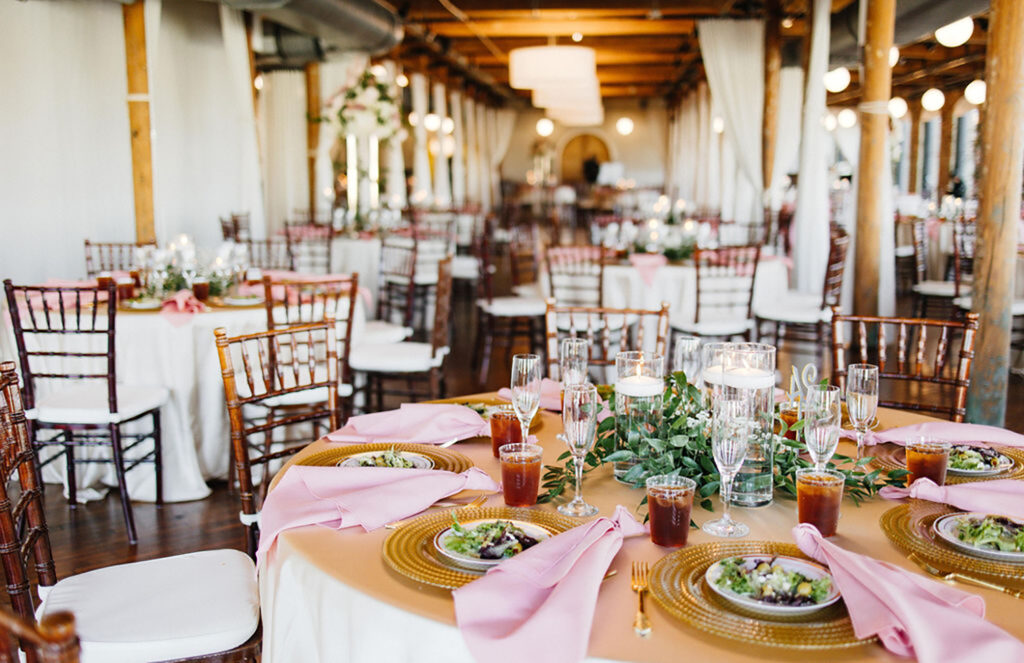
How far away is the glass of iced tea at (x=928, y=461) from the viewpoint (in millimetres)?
1724

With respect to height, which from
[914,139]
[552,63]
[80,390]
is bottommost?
[80,390]

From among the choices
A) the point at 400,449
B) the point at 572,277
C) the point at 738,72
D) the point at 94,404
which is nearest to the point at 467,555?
the point at 400,449

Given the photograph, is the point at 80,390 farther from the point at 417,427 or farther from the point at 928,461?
the point at 928,461

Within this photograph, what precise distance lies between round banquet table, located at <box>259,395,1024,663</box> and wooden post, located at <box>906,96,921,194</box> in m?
20.7

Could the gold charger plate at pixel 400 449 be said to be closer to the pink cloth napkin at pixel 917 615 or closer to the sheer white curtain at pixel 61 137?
the pink cloth napkin at pixel 917 615

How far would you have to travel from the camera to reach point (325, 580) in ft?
4.51

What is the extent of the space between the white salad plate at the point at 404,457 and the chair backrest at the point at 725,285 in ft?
12.7

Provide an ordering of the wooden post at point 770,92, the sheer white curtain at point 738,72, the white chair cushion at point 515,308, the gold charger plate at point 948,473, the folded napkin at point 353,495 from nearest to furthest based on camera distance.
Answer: the folded napkin at point 353,495 → the gold charger plate at point 948,473 → the white chair cushion at point 515,308 → the sheer white curtain at point 738,72 → the wooden post at point 770,92

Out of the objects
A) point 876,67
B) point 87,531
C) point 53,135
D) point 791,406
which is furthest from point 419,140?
point 791,406

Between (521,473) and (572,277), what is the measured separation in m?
4.23

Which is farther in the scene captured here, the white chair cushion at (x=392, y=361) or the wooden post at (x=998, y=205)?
the white chair cushion at (x=392, y=361)

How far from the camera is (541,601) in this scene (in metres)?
1.26

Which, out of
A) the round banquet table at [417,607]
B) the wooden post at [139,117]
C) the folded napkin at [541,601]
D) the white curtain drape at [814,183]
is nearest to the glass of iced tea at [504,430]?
the round banquet table at [417,607]

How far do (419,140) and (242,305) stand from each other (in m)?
10.6
